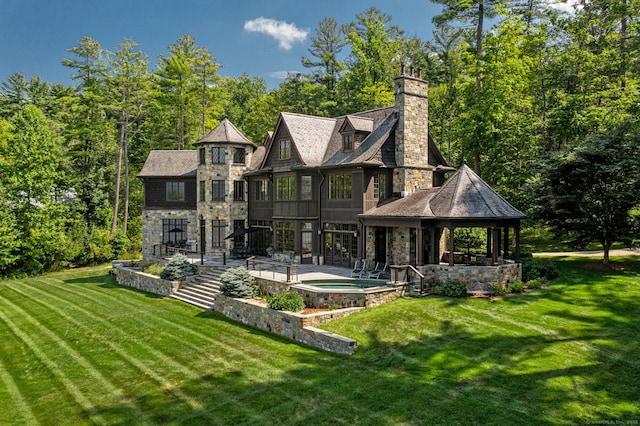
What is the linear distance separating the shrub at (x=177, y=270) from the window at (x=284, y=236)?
537cm

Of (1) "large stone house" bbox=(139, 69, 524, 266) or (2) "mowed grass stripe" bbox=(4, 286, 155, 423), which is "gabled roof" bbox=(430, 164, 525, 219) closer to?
(1) "large stone house" bbox=(139, 69, 524, 266)

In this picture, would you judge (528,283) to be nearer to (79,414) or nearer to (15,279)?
(79,414)

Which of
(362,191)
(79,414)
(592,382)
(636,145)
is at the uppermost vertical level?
(636,145)

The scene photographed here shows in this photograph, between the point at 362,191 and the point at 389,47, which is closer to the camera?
the point at 362,191

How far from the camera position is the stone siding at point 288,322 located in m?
14.2

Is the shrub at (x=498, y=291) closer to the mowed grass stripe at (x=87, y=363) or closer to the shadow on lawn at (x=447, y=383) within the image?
the shadow on lawn at (x=447, y=383)

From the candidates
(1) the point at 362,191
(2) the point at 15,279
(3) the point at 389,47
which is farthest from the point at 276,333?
(3) the point at 389,47

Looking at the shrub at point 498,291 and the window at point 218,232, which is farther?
the window at point 218,232

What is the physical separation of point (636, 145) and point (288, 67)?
1389 inches

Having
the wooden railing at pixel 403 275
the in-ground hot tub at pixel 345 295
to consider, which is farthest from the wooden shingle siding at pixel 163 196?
the wooden railing at pixel 403 275

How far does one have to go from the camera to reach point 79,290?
1041 inches

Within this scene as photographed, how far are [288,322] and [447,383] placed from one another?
6576 mm

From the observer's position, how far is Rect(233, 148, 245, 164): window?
3036 cm

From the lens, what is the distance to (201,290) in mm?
22562
